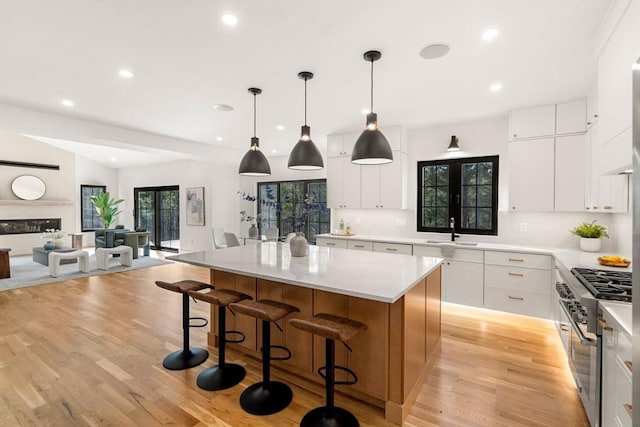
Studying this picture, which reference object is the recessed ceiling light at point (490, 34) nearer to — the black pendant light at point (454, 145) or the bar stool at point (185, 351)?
the black pendant light at point (454, 145)

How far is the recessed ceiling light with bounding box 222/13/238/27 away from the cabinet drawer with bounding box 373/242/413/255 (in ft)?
11.3

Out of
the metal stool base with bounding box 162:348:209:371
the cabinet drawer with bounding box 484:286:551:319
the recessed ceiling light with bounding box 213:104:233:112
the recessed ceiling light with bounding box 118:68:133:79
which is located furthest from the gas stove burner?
the recessed ceiling light with bounding box 118:68:133:79

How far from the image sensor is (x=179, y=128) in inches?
206

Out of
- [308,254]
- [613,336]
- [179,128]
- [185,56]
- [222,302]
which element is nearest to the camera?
[613,336]

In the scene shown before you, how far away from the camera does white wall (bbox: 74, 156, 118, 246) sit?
1004 centimetres

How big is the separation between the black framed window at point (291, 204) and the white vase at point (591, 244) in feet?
13.5

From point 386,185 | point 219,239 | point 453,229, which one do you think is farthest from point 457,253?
point 219,239

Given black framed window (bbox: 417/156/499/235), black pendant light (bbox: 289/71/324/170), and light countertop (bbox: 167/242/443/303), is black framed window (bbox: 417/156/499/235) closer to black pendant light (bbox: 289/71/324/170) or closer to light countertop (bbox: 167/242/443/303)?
light countertop (bbox: 167/242/443/303)

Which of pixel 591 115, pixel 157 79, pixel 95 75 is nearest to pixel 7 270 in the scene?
pixel 95 75

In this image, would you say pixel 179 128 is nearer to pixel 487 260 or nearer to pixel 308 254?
pixel 308 254

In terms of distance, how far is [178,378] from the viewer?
2.52 m

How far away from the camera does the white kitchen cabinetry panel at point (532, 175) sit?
382 centimetres

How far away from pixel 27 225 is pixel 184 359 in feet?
30.8

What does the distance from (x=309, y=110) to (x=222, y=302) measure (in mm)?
2868
